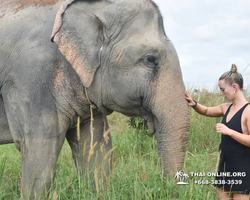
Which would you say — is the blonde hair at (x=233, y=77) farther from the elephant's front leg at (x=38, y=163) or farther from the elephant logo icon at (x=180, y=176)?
the elephant's front leg at (x=38, y=163)

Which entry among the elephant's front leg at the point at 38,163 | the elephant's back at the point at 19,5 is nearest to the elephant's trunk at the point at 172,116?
the elephant's front leg at the point at 38,163

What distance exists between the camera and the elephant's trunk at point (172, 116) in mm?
2717

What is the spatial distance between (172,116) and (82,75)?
0.71 m

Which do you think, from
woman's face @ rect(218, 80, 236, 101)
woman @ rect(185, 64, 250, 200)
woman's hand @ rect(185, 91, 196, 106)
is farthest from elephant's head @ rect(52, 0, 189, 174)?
woman's face @ rect(218, 80, 236, 101)

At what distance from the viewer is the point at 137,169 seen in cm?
353

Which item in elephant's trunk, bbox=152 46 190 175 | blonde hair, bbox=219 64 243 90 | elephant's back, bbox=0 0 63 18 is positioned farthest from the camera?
elephant's back, bbox=0 0 63 18

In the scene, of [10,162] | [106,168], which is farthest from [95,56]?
[10,162]

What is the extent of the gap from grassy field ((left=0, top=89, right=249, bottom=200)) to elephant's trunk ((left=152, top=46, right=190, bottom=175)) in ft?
0.47

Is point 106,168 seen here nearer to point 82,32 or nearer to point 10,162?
point 82,32

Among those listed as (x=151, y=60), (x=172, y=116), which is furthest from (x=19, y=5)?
(x=172, y=116)

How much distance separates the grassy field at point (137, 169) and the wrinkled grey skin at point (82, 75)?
20 cm

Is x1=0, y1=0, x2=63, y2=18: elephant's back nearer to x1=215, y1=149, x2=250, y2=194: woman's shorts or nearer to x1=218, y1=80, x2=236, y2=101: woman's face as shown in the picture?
x1=218, y1=80, x2=236, y2=101: woman's face

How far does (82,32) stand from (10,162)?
299 cm

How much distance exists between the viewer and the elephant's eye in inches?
109
